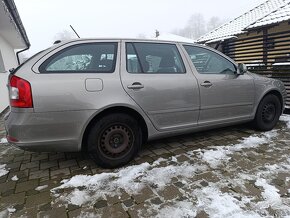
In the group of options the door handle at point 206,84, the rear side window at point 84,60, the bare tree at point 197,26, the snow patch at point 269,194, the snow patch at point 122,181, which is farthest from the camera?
the bare tree at point 197,26

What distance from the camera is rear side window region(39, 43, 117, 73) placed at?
2712 mm

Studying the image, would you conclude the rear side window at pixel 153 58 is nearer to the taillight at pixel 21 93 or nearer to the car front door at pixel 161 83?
the car front door at pixel 161 83

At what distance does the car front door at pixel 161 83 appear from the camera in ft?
10.00

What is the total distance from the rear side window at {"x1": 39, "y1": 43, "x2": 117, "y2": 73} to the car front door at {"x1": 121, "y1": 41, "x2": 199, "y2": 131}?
174mm

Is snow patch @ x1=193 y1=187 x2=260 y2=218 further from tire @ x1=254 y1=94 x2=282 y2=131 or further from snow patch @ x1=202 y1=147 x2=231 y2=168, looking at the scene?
tire @ x1=254 y1=94 x2=282 y2=131

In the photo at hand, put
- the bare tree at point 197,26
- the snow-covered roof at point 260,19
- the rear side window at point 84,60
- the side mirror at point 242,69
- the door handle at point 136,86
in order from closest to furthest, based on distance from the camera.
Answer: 1. the rear side window at point 84,60
2. the door handle at point 136,86
3. the side mirror at point 242,69
4. the snow-covered roof at point 260,19
5. the bare tree at point 197,26

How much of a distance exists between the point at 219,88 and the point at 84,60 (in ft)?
6.62

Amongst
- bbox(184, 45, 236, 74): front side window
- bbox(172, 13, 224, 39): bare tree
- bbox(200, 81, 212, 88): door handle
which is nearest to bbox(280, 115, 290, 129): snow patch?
bbox(184, 45, 236, 74): front side window

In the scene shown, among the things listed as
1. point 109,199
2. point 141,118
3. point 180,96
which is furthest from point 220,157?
point 109,199

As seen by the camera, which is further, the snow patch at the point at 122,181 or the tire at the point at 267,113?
the tire at the point at 267,113

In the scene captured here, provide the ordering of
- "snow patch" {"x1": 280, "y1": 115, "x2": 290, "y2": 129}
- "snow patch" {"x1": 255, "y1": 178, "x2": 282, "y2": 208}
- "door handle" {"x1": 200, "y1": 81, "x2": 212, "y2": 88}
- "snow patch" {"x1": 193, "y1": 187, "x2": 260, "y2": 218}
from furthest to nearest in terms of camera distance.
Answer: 1. "snow patch" {"x1": 280, "y1": 115, "x2": 290, "y2": 129}
2. "door handle" {"x1": 200, "y1": 81, "x2": 212, "y2": 88}
3. "snow patch" {"x1": 255, "y1": 178, "x2": 282, "y2": 208}
4. "snow patch" {"x1": 193, "y1": 187, "x2": 260, "y2": 218}

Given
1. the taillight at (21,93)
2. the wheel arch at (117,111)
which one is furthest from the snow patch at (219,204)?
the taillight at (21,93)

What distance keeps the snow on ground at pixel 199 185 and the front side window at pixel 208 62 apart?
1223 mm

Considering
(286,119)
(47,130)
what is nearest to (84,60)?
(47,130)
